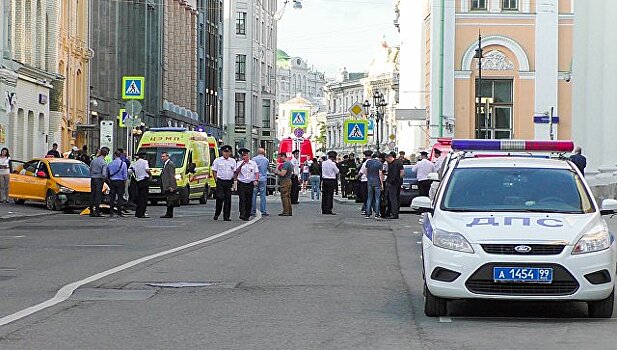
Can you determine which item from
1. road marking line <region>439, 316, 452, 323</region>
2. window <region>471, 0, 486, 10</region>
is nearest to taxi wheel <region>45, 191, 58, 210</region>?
road marking line <region>439, 316, 452, 323</region>

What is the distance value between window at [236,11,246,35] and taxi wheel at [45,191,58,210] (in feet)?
253

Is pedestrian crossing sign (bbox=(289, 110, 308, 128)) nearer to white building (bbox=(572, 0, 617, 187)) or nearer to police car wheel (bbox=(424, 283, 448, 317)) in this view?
white building (bbox=(572, 0, 617, 187))

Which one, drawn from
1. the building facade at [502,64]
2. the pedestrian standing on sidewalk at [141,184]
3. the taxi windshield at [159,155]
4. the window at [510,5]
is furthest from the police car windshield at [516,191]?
the window at [510,5]

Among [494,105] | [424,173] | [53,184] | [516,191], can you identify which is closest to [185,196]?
[53,184]

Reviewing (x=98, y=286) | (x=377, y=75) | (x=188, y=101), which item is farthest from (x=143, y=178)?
(x=377, y=75)

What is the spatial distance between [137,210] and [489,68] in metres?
32.8

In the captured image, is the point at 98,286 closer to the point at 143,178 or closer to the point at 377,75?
the point at 143,178

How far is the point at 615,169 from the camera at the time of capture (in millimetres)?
36375

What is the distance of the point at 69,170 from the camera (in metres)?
35.9

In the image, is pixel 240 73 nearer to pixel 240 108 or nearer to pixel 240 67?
pixel 240 67

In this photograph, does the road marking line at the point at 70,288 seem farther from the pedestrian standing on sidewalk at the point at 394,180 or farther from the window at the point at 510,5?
the window at the point at 510,5

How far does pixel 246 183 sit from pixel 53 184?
21.9ft

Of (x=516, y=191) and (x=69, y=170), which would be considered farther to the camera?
(x=69, y=170)

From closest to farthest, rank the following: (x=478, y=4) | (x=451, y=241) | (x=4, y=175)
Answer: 1. (x=451, y=241)
2. (x=4, y=175)
3. (x=478, y=4)
